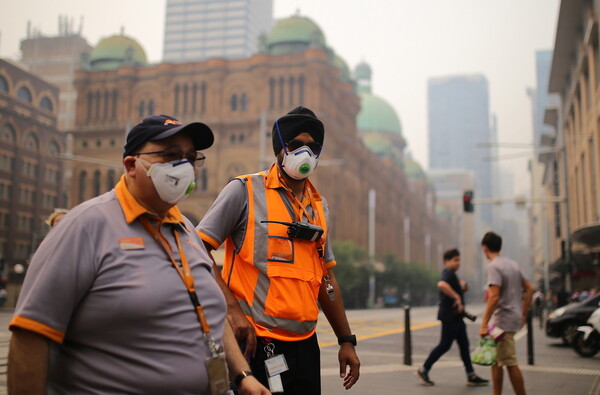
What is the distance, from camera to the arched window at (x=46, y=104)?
32281 millimetres

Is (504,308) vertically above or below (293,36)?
below

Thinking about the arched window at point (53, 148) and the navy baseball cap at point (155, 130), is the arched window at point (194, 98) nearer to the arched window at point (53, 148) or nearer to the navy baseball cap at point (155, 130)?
the arched window at point (53, 148)

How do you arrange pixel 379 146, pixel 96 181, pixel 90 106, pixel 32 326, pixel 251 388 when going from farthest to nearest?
1. pixel 379 146
2. pixel 90 106
3. pixel 96 181
4. pixel 251 388
5. pixel 32 326

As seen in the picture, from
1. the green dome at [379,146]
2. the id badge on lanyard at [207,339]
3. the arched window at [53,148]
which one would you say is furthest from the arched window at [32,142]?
the green dome at [379,146]

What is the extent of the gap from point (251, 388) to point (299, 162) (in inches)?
55.0

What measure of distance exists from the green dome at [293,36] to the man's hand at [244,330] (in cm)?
6166

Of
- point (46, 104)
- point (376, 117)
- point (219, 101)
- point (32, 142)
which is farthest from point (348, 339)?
point (376, 117)

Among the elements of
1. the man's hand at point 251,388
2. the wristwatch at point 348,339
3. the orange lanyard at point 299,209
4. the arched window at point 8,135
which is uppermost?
the arched window at point 8,135

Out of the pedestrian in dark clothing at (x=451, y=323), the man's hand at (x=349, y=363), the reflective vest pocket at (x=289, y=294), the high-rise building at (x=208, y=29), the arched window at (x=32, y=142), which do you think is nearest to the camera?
the reflective vest pocket at (x=289, y=294)

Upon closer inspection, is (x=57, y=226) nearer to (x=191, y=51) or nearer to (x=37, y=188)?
(x=37, y=188)

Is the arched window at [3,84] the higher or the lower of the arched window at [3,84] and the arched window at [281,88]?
the lower

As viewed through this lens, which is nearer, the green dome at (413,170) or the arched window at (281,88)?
the arched window at (281,88)

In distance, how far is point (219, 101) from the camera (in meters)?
62.5

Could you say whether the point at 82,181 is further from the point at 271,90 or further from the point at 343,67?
the point at 343,67
